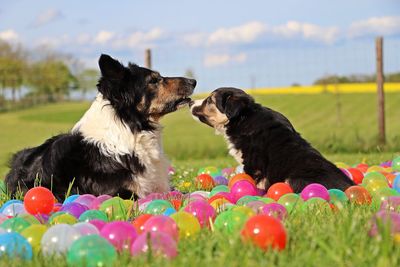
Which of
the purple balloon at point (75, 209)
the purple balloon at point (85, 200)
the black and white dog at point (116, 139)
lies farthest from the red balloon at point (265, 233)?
the black and white dog at point (116, 139)

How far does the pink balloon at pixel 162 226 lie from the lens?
3508 millimetres

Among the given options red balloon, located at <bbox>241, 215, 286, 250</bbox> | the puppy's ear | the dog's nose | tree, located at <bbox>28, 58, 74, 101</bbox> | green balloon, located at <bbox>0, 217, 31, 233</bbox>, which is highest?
the puppy's ear

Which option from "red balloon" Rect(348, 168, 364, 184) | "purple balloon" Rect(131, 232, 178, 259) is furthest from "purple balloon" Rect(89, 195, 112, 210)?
"red balloon" Rect(348, 168, 364, 184)

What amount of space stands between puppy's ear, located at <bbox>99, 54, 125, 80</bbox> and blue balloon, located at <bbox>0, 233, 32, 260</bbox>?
2572mm

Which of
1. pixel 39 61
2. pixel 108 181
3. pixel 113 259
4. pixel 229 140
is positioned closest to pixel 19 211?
pixel 108 181

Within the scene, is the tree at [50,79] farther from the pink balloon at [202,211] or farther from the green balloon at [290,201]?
the pink balloon at [202,211]

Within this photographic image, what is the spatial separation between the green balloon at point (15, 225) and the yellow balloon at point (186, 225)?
1.11 meters

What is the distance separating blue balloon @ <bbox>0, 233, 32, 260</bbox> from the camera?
3.31 m

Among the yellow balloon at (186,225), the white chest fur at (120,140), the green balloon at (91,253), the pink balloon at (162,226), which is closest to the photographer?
the green balloon at (91,253)

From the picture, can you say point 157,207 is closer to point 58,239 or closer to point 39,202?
point 39,202

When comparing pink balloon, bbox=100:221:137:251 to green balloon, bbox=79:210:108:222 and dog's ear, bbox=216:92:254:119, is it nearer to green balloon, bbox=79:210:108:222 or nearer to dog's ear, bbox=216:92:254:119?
green balloon, bbox=79:210:108:222

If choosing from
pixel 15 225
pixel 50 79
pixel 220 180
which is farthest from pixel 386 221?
pixel 50 79

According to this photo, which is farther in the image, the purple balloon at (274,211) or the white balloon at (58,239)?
the purple balloon at (274,211)

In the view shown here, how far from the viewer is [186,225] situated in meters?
3.69
